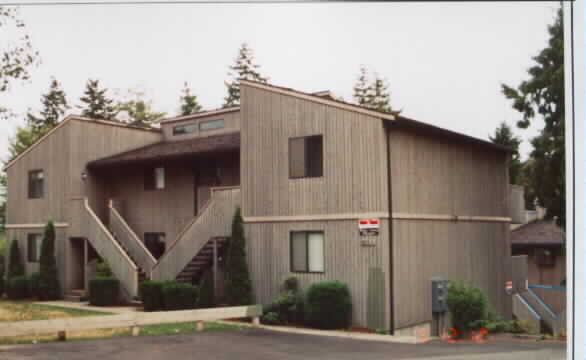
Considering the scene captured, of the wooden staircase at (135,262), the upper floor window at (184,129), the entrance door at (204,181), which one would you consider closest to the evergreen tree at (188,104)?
the upper floor window at (184,129)

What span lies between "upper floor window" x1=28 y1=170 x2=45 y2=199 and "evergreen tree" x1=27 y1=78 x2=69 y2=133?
5.11 feet

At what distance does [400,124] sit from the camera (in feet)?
46.0

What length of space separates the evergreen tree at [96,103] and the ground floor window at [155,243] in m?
4.80

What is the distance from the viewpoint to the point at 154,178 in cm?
2019

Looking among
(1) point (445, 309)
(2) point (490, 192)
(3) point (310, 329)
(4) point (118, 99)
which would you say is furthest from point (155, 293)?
(4) point (118, 99)

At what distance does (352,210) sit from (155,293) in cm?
564

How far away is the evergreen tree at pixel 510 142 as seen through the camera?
1711 cm

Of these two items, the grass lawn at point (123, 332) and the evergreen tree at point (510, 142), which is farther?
the evergreen tree at point (510, 142)

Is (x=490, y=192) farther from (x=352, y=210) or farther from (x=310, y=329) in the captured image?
(x=310, y=329)

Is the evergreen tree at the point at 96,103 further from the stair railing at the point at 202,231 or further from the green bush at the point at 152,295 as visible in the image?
the green bush at the point at 152,295

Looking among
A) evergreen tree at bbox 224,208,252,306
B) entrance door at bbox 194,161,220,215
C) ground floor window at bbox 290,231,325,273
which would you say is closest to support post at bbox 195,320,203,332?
evergreen tree at bbox 224,208,252,306

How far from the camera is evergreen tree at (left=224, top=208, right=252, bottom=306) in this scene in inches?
600

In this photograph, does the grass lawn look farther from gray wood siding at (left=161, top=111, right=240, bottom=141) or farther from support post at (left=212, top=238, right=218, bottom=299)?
gray wood siding at (left=161, top=111, right=240, bottom=141)

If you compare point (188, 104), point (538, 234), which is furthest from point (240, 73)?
point (538, 234)
